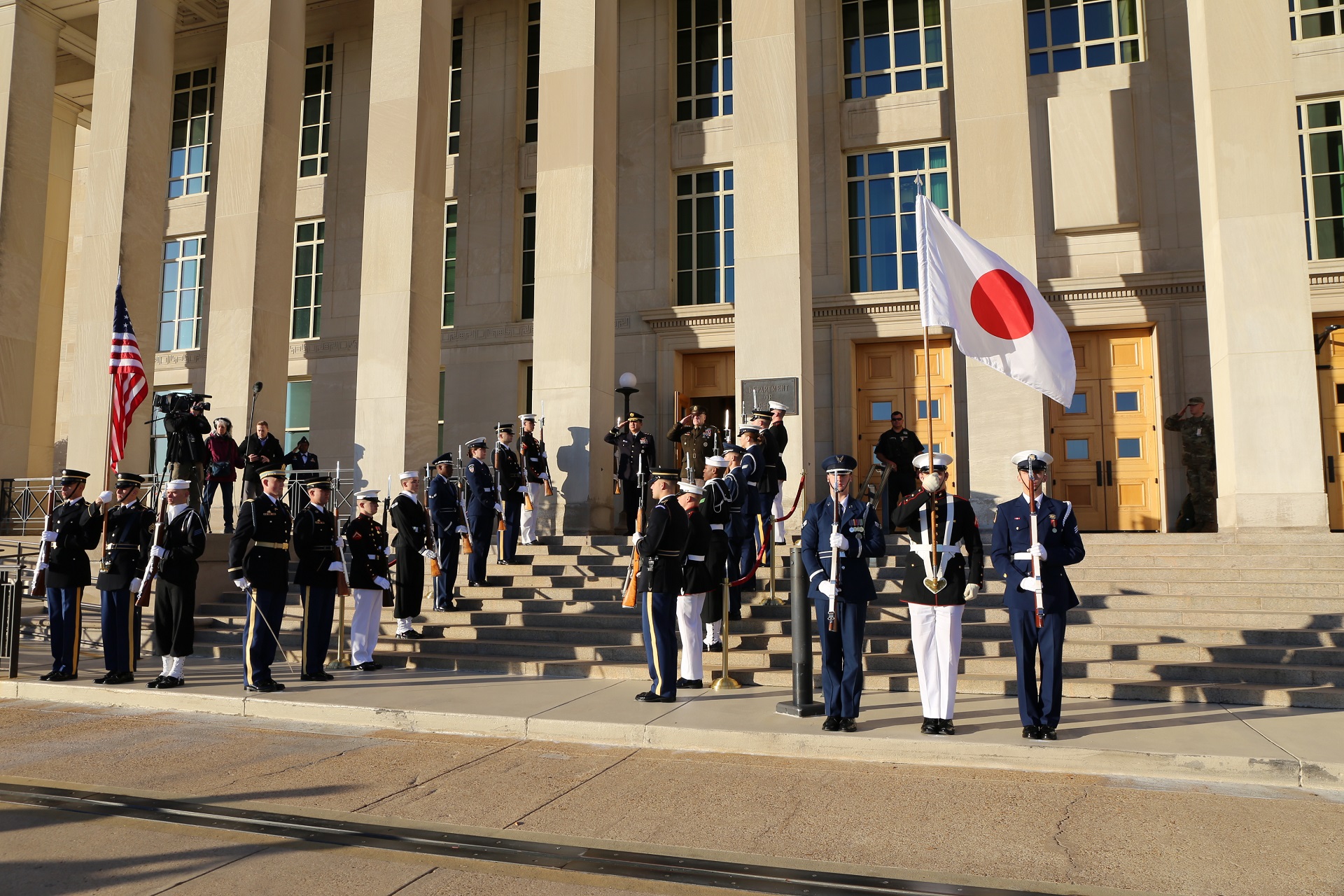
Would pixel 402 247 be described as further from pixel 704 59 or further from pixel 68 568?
pixel 68 568

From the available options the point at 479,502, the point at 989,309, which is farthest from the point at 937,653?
the point at 479,502

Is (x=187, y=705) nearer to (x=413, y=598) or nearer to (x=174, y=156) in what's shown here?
(x=413, y=598)

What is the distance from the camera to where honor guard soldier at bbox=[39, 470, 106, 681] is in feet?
33.6

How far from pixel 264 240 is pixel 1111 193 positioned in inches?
634

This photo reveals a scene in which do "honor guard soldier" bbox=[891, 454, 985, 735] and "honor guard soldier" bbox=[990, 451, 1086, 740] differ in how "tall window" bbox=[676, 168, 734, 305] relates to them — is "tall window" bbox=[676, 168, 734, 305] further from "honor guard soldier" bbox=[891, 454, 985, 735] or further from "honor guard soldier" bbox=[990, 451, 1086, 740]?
"honor guard soldier" bbox=[990, 451, 1086, 740]

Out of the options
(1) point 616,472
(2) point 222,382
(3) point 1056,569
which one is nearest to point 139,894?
(3) point 1056,569

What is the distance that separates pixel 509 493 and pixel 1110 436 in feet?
35.7

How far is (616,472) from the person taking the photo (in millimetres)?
15461

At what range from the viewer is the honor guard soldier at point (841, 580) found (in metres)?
7.28

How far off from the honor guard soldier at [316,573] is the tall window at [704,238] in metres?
10.8

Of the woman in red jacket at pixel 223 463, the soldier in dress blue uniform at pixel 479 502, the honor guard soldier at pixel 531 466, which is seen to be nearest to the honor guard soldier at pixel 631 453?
the honor guard soldier at pixel 531 466

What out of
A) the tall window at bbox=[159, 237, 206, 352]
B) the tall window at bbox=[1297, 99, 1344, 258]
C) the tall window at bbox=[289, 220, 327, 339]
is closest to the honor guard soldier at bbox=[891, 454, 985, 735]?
the tall window at bbox=[1297, 99, 1344, 258]

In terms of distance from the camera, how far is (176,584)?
977 cm

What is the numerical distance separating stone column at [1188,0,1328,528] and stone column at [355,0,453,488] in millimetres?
12693
